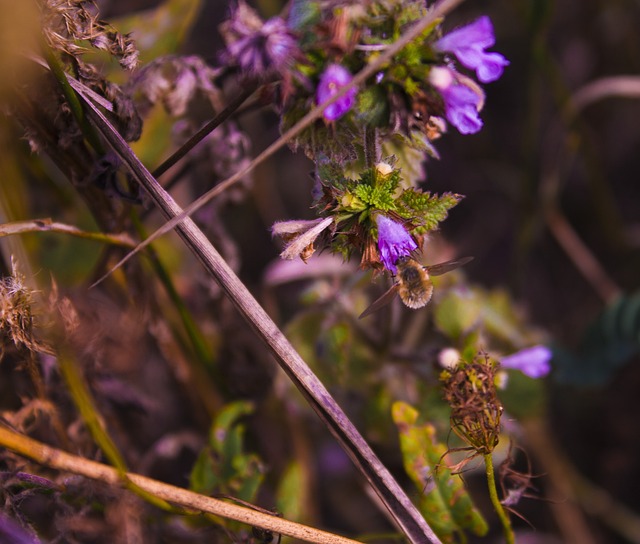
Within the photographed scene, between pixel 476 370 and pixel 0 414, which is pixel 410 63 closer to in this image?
pixel 476 370

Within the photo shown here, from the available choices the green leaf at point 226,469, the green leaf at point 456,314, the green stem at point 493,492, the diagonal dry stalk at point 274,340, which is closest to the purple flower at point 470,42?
the diagonal dry stalk at point 274,340

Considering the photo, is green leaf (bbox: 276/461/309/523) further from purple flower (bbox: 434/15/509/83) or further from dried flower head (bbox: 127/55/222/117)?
purple flower (bbox: 434/15/509/83)

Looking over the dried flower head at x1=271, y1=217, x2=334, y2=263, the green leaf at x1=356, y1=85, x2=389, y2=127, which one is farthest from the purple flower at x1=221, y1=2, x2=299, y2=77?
the dried flower head at x1=271, y1=217, x2=334, y2=263

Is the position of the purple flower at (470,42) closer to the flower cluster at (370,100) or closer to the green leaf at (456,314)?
the flower cluster at (370,100)

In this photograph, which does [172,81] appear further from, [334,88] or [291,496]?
[291,496]

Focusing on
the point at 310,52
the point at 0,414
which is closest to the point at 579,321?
the point at 310,52

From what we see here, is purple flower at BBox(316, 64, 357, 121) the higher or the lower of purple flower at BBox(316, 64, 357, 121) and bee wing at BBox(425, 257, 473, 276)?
the higher
